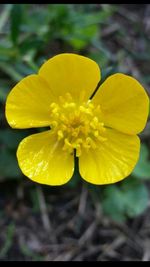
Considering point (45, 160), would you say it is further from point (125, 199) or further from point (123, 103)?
point (125, 199)

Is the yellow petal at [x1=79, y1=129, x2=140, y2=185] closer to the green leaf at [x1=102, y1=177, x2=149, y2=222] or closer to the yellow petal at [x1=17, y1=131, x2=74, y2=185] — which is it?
the yellow petal at [x1=17, y1=131, x2=74, y2=185]

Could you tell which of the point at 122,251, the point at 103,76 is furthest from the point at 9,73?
the point at 122,251

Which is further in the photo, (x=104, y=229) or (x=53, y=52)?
(x=53, y=52)

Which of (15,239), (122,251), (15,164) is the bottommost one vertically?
(122,251)

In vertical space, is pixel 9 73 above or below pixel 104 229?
above

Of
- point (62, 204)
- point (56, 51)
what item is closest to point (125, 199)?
point (62, 204)

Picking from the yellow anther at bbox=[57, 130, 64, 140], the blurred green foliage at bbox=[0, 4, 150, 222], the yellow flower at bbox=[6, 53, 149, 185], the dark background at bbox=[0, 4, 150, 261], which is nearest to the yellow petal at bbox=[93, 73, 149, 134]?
the yellow flower at bbox=[6, 53, 149, 185]

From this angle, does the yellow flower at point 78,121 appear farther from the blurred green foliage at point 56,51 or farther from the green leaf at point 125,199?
the green leaf at point 125,199

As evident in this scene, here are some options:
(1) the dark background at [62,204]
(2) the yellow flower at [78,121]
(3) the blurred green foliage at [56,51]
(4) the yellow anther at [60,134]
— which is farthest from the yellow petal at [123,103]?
(1) the dark background at [62,204]

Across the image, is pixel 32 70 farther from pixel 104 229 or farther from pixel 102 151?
pixel 104 229

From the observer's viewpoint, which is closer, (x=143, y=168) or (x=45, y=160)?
(x=45, y=160)
